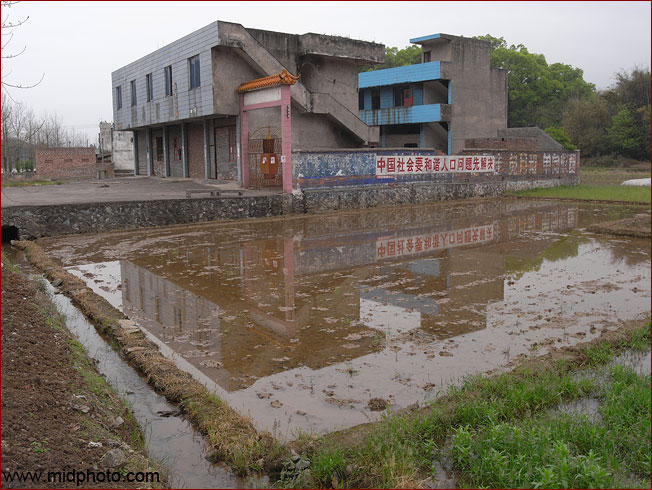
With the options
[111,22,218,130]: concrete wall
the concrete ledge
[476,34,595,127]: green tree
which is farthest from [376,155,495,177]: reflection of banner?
[476,34,595,127]: green tree

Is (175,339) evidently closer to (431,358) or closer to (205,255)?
(431,358)

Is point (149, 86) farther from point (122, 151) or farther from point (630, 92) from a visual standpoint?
point (630, 92)

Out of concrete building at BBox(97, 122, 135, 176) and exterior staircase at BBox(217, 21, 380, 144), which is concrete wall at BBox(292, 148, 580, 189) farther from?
concrete building at BBox(97, 122, 135, 176)

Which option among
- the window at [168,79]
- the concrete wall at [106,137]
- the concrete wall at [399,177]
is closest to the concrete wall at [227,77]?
the window at [168,79]

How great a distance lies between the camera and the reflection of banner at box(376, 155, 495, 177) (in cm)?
2009

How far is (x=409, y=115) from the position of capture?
34.9 m

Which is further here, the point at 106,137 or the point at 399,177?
the point at 106,137

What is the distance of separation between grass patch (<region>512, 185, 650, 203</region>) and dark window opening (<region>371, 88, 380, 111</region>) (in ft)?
52.0

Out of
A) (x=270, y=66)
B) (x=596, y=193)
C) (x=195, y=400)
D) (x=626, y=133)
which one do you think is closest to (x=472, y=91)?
(x=626, y=133)

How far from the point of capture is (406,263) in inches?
404

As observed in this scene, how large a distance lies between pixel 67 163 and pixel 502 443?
33447 mm

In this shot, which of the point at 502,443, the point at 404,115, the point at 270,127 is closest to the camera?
the point at 502,443

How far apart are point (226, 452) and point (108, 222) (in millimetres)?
11542

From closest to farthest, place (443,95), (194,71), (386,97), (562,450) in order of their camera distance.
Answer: (562,450) < (194,71) < (443,95) < (386,97)
